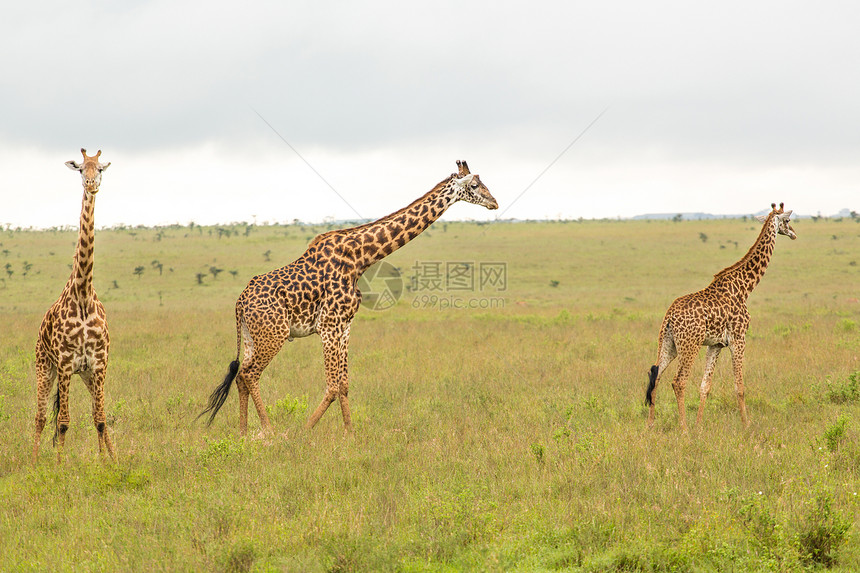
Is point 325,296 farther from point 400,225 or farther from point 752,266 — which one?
point 752,266

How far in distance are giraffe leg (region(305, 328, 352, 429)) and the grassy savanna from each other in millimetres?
275

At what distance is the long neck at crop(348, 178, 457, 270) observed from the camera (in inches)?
356

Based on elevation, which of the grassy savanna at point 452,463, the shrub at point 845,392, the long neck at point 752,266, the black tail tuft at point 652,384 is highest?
the long neck at point 752,266

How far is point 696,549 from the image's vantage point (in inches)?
194

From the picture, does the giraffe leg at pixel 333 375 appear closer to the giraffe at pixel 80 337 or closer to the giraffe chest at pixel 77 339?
the giraffe at pixel 80 337

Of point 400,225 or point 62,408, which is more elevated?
point 400,225

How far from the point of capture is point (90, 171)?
671 cm

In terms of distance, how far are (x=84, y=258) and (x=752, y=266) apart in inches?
367

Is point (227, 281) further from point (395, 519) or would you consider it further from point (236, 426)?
point (395, 519)

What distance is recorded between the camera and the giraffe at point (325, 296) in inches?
325

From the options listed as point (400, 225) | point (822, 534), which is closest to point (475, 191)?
point (400, 225)

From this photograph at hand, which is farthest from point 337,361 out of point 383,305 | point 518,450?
point 383,305

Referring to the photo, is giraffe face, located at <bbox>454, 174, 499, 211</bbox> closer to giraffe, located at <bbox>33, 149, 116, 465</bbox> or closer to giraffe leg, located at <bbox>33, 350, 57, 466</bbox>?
giraffe, located at <bbox>33, 149, 116, 465</bbox>

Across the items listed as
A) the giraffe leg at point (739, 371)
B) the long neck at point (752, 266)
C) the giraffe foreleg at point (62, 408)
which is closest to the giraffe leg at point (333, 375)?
the giraffe foreleg at point (62, 408)
